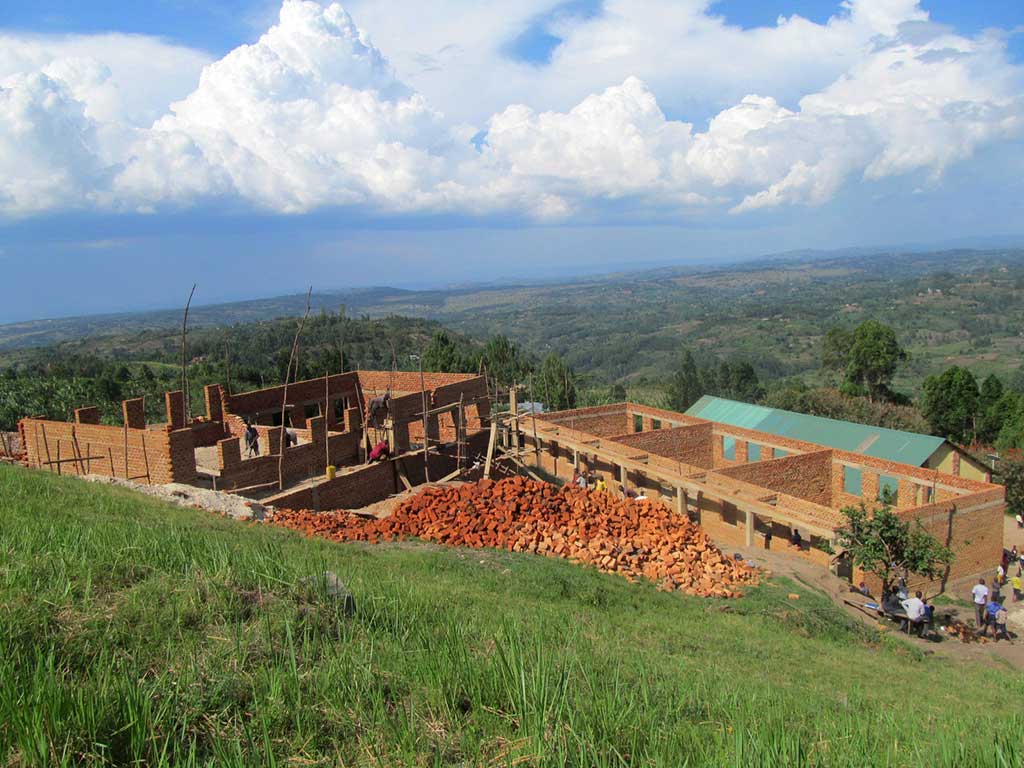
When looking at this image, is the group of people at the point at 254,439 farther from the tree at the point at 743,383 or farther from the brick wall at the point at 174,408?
the tree at the point at 743,383

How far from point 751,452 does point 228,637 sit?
21371mm

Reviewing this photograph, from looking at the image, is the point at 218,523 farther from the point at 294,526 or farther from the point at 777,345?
the point at 777,345

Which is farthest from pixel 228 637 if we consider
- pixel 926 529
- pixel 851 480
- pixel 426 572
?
pixel 851 480

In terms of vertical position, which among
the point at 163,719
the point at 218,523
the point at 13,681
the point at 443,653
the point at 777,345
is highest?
the point at 13,681

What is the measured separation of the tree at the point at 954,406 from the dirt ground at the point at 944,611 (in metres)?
22.5

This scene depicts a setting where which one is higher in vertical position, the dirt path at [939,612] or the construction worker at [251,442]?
the construction worker at [251,442]

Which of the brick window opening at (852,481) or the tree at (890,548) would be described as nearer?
the tree at (890,548)

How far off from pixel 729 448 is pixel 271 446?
1538 centimetres

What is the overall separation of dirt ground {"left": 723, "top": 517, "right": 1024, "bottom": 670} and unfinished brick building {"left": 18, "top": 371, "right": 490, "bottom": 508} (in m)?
8.25

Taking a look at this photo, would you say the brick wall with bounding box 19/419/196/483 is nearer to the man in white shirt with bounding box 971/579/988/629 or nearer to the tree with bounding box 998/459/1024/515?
the man in white shirt with bounding box 971/579/988/629

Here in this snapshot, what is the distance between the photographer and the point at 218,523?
10.3 m

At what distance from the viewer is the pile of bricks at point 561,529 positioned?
12.2 m

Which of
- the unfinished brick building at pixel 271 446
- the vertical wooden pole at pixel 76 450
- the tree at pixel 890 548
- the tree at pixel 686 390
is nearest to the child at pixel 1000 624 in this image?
the tree at pixel 890 548

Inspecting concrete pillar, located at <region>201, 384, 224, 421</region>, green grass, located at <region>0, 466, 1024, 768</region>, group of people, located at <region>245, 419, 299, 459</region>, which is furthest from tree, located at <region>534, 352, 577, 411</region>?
green grass, located at <region>0, 466, 1024, 768</region>
